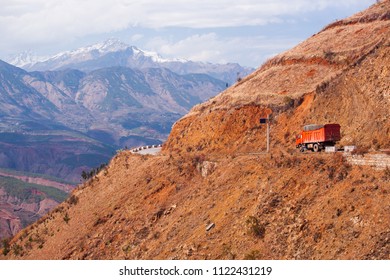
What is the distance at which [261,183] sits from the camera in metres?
41.5

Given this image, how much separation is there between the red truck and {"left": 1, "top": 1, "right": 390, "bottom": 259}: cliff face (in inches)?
64.9

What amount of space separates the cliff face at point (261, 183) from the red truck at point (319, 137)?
5.40 feet

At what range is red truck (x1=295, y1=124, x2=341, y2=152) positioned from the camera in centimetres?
4803

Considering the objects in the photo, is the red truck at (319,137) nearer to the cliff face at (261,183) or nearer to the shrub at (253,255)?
the cliff face at (261,183)

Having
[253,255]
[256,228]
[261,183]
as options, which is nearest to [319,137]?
[261,183]

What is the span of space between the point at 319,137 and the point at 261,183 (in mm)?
9346

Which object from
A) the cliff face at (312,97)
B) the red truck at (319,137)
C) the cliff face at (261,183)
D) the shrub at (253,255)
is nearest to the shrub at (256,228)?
the cliff face at (261,183)

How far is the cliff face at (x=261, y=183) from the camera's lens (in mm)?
34531

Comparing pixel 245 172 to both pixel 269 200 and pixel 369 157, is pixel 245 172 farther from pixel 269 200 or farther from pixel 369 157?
pixel 369 157

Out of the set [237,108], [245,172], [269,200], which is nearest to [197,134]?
[237,108]

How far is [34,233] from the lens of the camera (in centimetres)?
6438

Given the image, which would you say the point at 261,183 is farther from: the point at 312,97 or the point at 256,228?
the point at 312,97

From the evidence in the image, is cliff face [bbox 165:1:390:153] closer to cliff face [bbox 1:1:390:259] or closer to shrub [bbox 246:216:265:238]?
cliff face [bbox 1:1:390:259]

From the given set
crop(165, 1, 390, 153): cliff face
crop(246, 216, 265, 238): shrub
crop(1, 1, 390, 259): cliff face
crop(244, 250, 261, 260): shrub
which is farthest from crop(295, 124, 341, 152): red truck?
crop(244, 250, 261, 260): shrub
